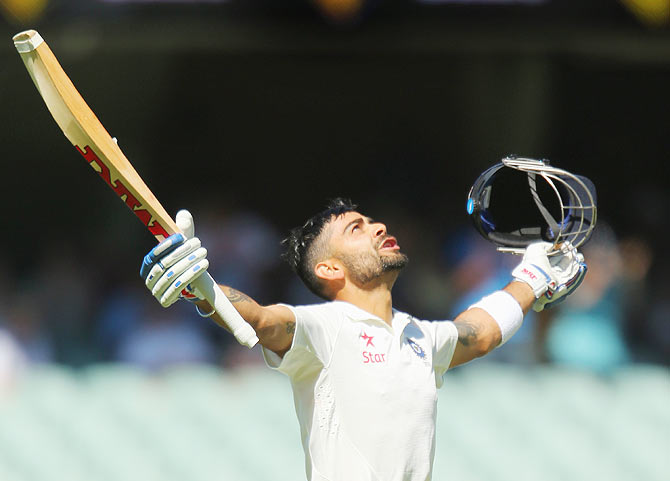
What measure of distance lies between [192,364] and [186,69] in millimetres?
4097

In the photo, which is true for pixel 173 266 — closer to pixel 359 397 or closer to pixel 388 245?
pixel 359 397

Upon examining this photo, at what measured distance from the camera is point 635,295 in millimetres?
7770

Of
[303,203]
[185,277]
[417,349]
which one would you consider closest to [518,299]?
[417,349]

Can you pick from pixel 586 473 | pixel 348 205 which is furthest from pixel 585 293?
pixel 348 205

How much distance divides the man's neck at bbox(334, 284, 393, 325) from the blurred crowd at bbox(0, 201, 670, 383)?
3.38 metres

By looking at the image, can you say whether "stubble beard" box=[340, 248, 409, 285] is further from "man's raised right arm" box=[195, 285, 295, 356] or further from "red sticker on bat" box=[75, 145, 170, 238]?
"red sticker on bat" box=[75, 145, 170, 238]

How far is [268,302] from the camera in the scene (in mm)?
7992

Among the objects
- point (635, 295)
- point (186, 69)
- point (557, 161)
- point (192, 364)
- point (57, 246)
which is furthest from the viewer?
point (186, 69)

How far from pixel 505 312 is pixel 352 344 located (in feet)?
2.46

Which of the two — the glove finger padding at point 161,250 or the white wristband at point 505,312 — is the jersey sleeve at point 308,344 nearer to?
the glove finger padding at point 161,250

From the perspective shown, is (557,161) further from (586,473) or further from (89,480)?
(89,480)

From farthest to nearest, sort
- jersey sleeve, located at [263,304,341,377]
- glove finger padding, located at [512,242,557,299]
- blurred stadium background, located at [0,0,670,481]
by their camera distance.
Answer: blurred stadium background, located at [0,0,670,481]
glove finger padding, located at [512,242,557,299]
jersey sleeve, located at [263,304,341,377]

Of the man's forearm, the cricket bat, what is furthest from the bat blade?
the man's forearm

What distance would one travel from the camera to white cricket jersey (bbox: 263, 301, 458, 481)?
3.50m
